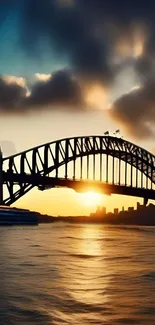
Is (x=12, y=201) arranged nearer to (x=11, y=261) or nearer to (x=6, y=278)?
(x=11, y=261)

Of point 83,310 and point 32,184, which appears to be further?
point 32,184

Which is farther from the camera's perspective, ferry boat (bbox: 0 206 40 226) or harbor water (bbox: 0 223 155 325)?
ferry boat (bbox: 0 206 40 226)

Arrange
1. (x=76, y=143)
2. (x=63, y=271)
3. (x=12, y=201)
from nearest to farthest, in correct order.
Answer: (x=63, y=271) → (x=12, y=201) → (x=76, y=143)

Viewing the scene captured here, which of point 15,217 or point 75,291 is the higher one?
point 15,217

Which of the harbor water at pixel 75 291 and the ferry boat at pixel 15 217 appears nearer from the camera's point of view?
the harbor water at pixel 75 291

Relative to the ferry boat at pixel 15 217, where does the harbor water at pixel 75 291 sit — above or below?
below

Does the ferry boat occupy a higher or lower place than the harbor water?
higher

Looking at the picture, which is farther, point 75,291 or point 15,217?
point 15,217

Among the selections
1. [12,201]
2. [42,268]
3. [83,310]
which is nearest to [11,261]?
[42,268]
